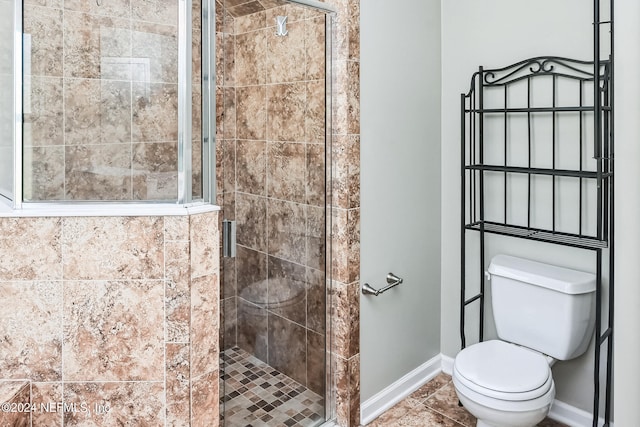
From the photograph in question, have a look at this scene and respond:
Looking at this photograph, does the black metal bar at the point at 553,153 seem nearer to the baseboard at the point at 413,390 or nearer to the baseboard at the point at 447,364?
the baseboard at the point at 413,390

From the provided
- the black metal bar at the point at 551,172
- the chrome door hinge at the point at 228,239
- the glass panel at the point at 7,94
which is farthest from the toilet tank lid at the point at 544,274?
the glass panel at the point at 7,94

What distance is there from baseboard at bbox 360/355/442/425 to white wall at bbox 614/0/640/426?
212 centimetres

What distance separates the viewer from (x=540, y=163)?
228cm

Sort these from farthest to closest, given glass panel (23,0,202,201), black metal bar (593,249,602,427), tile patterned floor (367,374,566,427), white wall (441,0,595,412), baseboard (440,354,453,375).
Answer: baseboard (440,354,453,375)
tile patterned floor (367,374,566,427)
white wall (441,0,595,412)
black metal bar (593,249,602,427)
glass panel (23,0,202,201)

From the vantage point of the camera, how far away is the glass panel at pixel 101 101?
154 centimetres

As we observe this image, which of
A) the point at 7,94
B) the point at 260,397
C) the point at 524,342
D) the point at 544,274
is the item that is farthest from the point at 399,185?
the point at 7,94

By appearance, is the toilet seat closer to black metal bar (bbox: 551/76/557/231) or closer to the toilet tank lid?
the toilet tank lid

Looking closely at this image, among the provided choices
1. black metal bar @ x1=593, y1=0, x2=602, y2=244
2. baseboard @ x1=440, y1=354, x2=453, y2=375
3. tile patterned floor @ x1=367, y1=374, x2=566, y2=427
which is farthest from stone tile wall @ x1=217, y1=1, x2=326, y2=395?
black metal bar @ x1=593, y1=0, x2=602, y2=244

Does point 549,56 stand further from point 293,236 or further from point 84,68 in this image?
point 84,68

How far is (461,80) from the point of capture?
2543mm

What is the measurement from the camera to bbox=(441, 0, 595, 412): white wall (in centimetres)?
217

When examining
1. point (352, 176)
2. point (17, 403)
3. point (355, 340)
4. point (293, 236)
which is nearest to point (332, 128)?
point (352, 176)

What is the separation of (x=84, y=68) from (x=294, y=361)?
4.65 ft

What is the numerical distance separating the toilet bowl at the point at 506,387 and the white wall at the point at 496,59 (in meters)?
0.44
